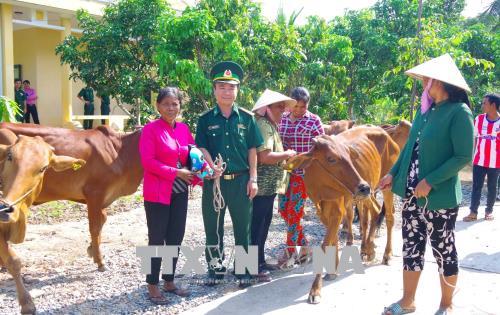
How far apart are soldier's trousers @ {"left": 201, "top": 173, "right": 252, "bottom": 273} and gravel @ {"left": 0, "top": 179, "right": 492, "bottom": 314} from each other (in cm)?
48

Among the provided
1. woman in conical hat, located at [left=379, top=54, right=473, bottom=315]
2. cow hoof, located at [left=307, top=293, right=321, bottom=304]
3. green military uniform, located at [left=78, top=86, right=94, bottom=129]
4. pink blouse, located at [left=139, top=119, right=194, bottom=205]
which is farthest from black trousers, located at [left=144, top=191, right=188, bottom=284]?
green military uniform, located at [left=78, top=86, right=94, bottom=129]

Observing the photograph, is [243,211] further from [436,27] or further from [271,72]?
[436,27]

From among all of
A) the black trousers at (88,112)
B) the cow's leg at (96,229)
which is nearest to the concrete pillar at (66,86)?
the black trousers at (88,112)

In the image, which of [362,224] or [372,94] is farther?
[372,94]

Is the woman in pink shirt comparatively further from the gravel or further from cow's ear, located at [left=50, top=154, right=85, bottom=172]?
cow's ear, located at [left=50, top=154, right=85, bottom=172]

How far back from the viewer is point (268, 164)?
475 centimetres

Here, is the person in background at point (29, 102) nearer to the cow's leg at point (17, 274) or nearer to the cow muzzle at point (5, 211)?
the cow's leg at point (17, 274)

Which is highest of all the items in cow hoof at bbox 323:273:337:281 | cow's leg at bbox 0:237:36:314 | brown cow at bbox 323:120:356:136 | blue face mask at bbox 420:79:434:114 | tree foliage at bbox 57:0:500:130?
tree foliage at bbox 57:0:500:130

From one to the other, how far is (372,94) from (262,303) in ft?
33.1

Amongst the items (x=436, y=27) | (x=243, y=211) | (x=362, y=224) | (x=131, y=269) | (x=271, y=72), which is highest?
(x=436, y=27)

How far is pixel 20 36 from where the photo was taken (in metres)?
15.3

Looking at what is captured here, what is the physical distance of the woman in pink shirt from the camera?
4.16 meters

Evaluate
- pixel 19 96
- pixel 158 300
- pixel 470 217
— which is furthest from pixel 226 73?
pixel 19 96

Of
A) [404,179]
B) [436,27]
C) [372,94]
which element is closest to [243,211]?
[404,179]
